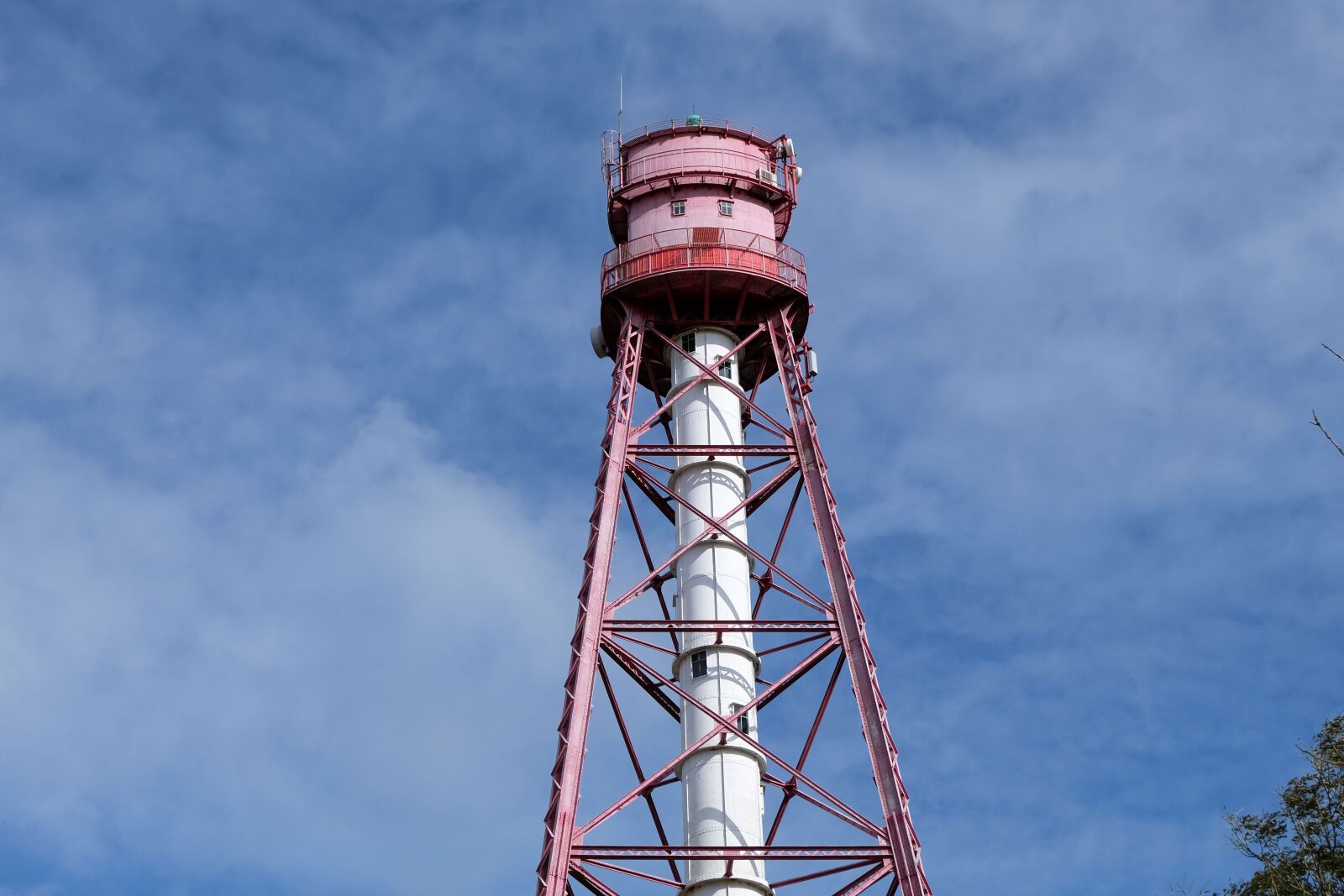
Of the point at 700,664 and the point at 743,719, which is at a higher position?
the point at 700,664

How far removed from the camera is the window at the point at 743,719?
50719 millimetres

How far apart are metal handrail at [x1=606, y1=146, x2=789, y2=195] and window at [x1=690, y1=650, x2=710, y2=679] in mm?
15337

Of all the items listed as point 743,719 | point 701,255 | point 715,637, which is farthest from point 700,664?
point 701,255

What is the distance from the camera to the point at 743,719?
50969mm

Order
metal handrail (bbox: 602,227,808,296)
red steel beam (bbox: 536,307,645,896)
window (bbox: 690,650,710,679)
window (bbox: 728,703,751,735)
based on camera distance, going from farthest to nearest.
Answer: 1. metal handrail (bbox: 602,227,808,296)
2. window (bbox: 690,650,710,679)
3. window (bbox: 728,703,751,735)
4. red steel beam (bbox: 536,307,645,896)

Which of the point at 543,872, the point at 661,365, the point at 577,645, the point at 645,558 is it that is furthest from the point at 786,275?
the point at 543,872

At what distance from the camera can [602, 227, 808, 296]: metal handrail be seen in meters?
56.7

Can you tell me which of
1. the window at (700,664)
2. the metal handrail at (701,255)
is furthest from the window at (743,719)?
the metal handrail at (701,255)

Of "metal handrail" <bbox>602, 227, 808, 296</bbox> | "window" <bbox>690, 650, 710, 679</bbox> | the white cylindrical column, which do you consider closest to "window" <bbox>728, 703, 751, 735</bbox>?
the white cylindrical column

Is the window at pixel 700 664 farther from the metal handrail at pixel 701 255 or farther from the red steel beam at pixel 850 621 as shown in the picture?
the metal handrail at pixel 701 255

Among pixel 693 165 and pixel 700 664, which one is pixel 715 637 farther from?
pixel 693 165

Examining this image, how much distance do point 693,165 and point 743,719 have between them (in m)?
17.6

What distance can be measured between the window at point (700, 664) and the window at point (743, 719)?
1138 mm

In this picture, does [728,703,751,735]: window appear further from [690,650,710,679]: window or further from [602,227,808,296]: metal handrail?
[602,227,808,296]: metal handrail
